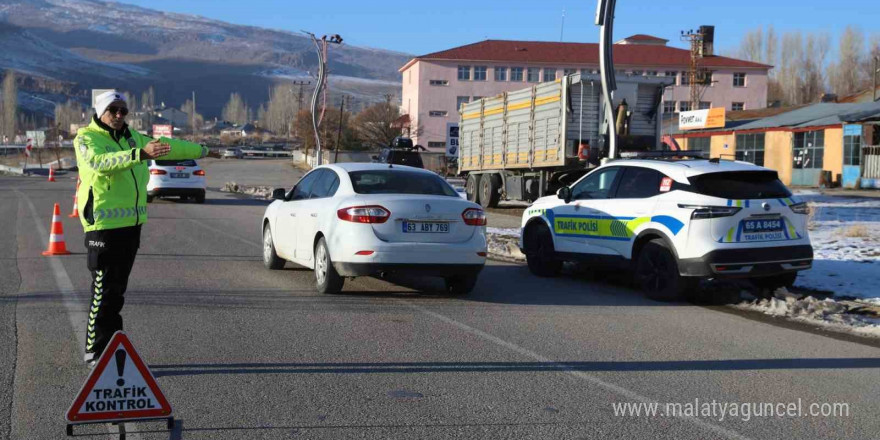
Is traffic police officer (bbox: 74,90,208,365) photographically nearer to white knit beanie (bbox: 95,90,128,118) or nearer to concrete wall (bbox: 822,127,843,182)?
white knit beanie (bbox: 95,90,128,118)

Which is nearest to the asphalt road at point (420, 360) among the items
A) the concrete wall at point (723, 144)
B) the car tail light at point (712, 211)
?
the car tail light at point (712, 211)

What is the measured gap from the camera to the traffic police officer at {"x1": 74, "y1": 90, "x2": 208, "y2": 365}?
20.7 feet

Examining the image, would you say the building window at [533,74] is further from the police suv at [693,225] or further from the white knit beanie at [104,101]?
the white knit beanie at [104,101]

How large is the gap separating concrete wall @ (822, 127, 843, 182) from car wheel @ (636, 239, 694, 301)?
3177 centimetres

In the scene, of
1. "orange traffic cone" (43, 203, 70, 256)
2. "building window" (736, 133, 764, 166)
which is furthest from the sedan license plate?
"building window" (736, 133, 764, 166)

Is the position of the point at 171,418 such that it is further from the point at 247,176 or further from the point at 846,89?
the point at 846,89

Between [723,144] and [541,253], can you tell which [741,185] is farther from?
[723,144]

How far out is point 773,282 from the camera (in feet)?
35.2

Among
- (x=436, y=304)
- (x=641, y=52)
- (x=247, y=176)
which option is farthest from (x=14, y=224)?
(x=641, y=52)

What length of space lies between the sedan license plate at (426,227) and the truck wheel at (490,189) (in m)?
16.8

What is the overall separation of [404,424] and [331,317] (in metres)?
3.52

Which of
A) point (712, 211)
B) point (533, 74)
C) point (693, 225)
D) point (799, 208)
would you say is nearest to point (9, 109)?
point (533, 74)

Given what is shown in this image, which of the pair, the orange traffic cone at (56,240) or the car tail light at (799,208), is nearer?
the car tail light at (799,208)

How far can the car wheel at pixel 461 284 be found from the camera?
10.3 metres
